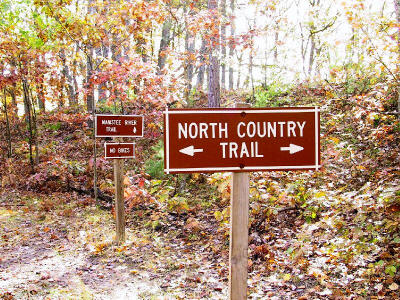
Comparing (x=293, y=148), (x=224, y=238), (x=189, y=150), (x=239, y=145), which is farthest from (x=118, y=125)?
(x=293, y=148)

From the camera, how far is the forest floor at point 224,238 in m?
4.47

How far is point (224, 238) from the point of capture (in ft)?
20.6

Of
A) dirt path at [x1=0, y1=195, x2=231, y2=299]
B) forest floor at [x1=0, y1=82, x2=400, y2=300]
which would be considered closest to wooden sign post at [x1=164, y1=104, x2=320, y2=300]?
forest floor at [x1=0, y1=82, x2=400, y2=300]

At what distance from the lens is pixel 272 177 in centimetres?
801

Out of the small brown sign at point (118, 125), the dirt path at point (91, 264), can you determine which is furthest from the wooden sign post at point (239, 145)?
the small brown sign at point (118, 125)

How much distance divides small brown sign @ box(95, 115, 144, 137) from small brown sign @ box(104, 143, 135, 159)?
8.7 inches

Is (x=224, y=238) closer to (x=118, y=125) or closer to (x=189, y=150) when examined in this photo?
(x=118, y=125)

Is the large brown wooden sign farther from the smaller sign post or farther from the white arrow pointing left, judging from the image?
the smaller sign post

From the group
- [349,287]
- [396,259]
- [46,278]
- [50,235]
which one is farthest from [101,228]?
[396,259]

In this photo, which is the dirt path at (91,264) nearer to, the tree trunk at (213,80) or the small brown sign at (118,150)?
the small brown sign at (118,150)

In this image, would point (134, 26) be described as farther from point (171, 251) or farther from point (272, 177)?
point (171, 251)

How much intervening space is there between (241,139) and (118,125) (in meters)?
4.06

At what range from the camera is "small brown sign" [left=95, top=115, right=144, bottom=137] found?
19.4 ft

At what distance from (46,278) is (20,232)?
3.03m
